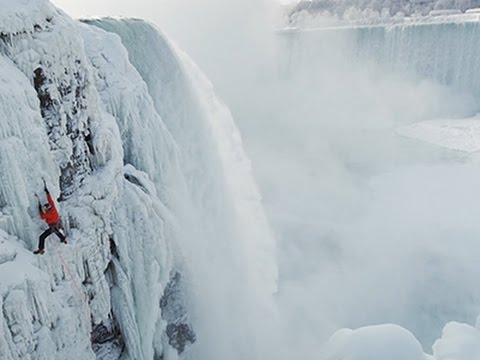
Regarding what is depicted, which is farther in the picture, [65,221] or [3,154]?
[65,221]

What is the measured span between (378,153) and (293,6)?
19725 millimetres

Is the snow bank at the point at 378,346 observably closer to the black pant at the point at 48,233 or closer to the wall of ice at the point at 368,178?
the wall of ice at the point at 368,178

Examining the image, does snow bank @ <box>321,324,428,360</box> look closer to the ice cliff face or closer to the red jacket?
the ice cliff face

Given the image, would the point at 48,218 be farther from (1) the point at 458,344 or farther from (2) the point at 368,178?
(2) the point at 368,178

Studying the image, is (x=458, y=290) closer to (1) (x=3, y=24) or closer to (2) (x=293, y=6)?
(1) (x=3, y=24)

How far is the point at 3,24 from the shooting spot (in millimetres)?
3523

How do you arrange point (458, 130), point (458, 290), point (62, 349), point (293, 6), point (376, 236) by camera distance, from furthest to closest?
point (293, 6) → point (458, 130) → point (376, 236) → point (458, 290) → point (62, 349)

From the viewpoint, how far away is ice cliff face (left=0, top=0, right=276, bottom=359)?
3.49 meters

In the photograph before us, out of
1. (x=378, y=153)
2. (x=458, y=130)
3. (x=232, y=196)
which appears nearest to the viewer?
(x=232, y=196)

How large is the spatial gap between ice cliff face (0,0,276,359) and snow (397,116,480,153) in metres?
13.7

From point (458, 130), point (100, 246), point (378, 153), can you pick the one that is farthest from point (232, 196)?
point (458, 130)

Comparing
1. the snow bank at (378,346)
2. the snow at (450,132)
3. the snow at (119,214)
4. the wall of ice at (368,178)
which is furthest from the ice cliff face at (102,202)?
the snow at (450,132)

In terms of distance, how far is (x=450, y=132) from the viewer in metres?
19.3

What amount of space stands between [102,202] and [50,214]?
0.72m
